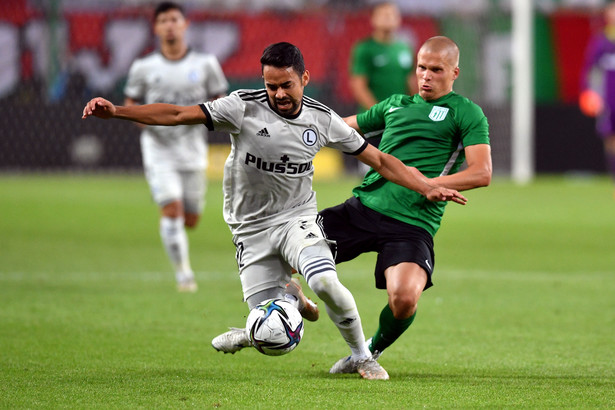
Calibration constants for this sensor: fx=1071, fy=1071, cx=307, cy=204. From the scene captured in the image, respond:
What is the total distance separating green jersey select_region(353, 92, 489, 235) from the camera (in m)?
6.04

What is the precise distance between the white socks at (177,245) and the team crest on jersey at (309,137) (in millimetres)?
3937

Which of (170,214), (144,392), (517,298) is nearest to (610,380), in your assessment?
(144,392)

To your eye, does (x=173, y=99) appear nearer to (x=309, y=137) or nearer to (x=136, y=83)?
(x=136, y=83)

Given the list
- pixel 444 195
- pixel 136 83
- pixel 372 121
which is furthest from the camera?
pixel 136 83

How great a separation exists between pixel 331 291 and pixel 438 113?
52.2 inches

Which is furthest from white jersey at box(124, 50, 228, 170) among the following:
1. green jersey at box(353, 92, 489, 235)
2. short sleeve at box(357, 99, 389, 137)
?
green jersey at box(353, 92, 489, 235)

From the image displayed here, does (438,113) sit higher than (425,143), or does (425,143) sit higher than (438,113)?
(438,113)

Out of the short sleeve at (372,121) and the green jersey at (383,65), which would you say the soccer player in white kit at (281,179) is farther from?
the green jersey at (383,65)

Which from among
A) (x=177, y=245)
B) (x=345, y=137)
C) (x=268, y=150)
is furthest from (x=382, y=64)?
(x=268, y=150)

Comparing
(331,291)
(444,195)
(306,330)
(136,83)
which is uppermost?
(136,83)

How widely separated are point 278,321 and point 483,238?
8.58 meters

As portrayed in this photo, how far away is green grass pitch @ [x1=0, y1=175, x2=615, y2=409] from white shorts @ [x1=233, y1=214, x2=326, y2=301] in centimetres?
49

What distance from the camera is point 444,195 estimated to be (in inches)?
217

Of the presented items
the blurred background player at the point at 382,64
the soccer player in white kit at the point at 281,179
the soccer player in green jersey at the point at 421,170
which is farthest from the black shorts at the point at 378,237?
the blurred background player at the point at 382,64
